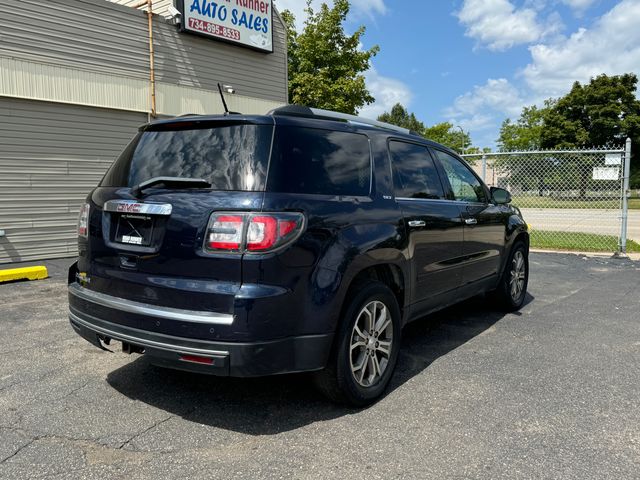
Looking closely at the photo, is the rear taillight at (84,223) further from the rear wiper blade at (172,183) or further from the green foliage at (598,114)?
the green foliage at (598,114)

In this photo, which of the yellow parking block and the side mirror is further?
the yellow parking block

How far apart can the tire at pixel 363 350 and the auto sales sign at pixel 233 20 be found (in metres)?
9.79

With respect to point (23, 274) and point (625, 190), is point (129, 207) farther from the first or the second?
point (625, 190)

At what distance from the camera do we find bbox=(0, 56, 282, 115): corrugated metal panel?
8.69 meters

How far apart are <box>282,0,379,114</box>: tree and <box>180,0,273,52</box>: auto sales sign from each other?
30.9 ft

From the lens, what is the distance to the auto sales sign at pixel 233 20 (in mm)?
11180

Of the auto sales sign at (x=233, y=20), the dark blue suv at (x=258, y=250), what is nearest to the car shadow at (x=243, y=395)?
the dark blue suv at (x=258, y=250)

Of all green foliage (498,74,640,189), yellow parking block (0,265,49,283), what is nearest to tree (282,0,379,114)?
yellow parking block (0,265,49,283)

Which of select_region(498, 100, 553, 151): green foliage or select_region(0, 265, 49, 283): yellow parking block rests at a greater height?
select_region(498, 100, 553, 151): green foliage

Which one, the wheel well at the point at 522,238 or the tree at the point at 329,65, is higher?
the tree at the point at 329,65

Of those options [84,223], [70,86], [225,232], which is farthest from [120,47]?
[225,232]

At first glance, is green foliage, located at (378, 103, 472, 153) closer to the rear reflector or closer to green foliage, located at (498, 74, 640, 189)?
green foliage, located at (498, 74, 640, 189)

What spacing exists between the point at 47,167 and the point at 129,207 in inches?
292

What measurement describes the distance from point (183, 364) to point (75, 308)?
109 cm
